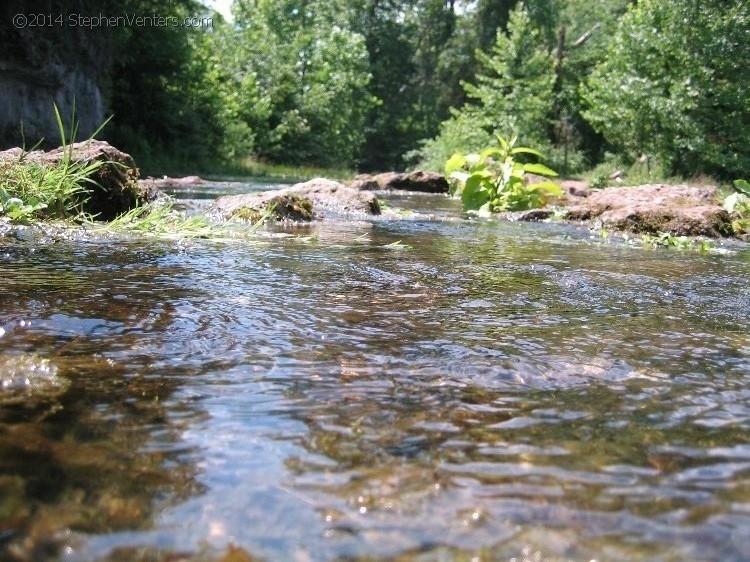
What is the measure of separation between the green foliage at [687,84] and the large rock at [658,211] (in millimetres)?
9848

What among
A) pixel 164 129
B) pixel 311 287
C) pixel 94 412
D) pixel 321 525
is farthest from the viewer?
pixel 164 129

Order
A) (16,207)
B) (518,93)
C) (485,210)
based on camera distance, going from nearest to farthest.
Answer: (16,207), (485,210), (518,93)

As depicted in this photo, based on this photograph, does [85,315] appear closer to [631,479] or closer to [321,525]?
[321,525]

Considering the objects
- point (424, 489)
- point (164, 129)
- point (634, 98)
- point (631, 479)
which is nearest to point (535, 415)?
point (631, 479)

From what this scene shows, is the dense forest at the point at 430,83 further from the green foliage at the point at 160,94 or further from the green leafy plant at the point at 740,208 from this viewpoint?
the green leafy plant at the point at 740,208

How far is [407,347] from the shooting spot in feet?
7.79

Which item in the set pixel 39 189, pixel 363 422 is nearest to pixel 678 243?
pixel 39 189

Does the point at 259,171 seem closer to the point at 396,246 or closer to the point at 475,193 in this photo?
the point at 475,193

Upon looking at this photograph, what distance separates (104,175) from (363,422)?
5.05 meters

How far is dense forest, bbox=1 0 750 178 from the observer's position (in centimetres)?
1848

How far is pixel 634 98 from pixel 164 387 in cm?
2010

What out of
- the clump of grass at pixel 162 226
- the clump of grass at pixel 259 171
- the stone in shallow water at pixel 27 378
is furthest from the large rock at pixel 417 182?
the stone in shallow water at pixel 27 378

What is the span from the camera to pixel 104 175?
6020mm

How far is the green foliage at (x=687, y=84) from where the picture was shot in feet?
57.9
